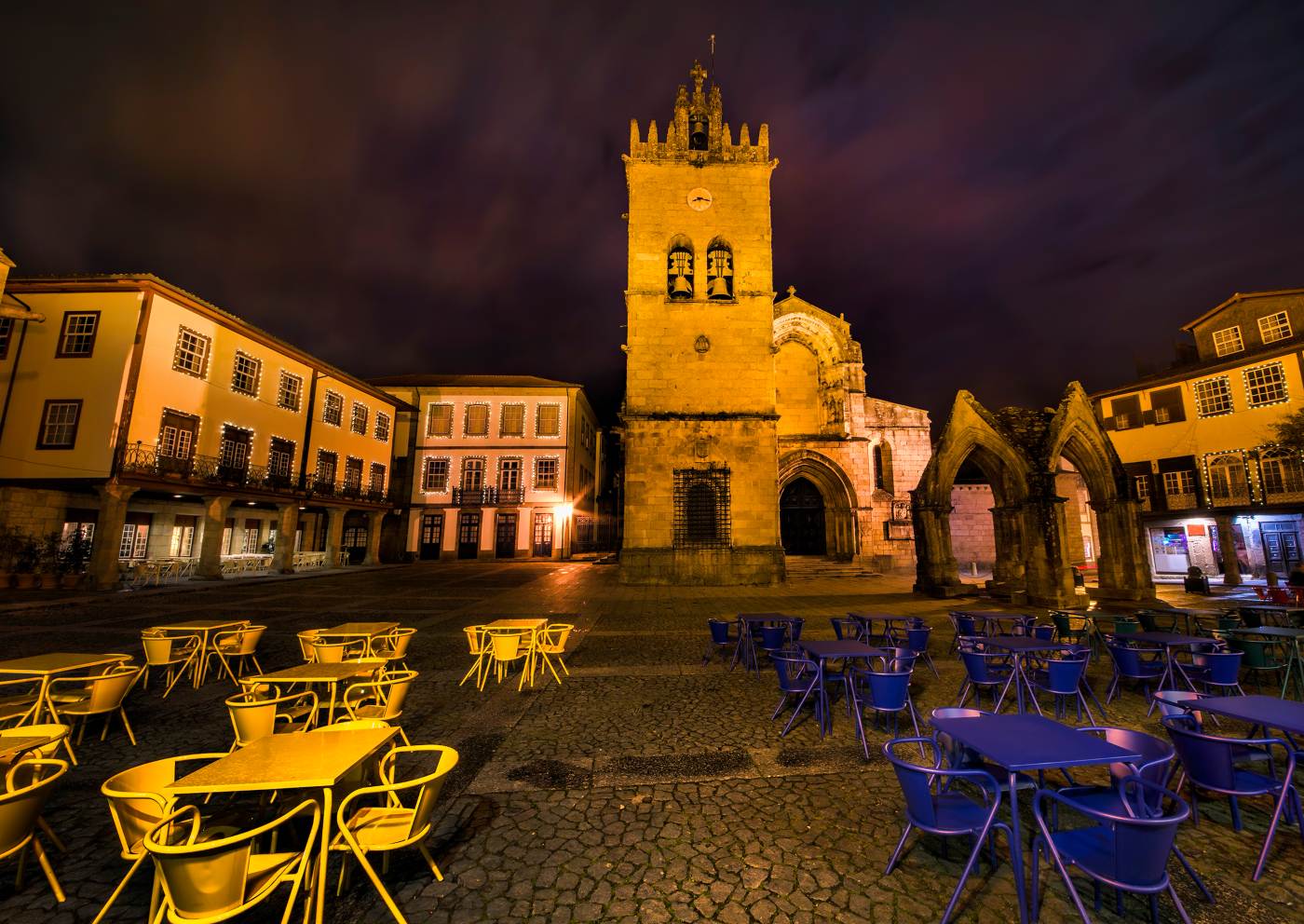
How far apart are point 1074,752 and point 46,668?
8.05 m

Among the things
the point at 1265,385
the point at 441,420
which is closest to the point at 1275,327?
the point at 1265,385

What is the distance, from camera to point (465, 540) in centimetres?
3394

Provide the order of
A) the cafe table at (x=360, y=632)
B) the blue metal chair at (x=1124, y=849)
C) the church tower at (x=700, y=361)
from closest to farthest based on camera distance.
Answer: the blue metal chair at (x=1124, y=849), the cafe table at (x=360, y=632), the church tower at (x=700, y=361)

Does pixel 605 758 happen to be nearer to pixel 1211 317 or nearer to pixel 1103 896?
pixel 1103 896

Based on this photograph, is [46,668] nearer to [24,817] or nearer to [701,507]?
[24,817]

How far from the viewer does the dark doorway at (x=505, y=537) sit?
33.9 metres

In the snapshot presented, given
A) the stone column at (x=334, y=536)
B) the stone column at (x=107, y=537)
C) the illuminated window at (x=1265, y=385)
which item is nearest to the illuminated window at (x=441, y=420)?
the stone column at (x=334, y=536)

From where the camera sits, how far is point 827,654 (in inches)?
214

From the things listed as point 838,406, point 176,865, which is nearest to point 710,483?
point 838,406

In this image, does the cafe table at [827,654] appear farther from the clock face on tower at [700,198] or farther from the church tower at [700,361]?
the clock face on tower at [700,198]

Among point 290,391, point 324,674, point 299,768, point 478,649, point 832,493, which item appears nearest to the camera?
point 299,768

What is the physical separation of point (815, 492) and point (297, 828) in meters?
26.6

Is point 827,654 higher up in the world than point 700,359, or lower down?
lower down

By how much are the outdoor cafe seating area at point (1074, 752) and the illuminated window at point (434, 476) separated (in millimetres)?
30193
